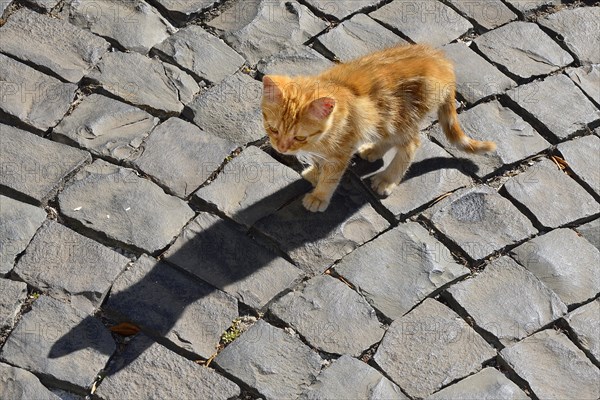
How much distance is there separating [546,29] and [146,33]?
2.71m

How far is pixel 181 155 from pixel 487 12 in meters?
2.47

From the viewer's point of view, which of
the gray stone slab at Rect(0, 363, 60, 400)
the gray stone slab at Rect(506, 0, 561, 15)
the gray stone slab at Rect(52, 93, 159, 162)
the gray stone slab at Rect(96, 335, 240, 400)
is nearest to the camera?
the gray stone slab at Rect(0, 363, 60, 400)

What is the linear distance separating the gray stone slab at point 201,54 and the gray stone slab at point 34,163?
3.05 feet

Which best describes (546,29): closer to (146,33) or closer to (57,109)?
(146,33)

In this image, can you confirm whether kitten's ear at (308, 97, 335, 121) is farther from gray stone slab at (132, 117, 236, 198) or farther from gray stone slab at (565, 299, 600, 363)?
gray stone slab at (565, 299, 600, 363)

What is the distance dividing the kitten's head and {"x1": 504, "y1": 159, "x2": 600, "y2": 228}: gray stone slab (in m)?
1.29

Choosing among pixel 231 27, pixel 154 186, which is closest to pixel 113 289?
pixel 154 186

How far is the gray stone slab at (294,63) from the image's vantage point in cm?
530

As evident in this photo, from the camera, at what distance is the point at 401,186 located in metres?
4.87

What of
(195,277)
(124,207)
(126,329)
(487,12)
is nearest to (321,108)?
(195,277)

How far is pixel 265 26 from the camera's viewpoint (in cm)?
552

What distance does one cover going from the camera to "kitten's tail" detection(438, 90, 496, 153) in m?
4.80

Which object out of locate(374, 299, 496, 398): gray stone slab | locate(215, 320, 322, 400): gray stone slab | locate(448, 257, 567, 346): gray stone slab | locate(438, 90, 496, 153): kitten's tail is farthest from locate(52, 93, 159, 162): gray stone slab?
locate(448, 257, 567, 346): gray stone slab

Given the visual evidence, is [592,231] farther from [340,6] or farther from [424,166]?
[340,6]
